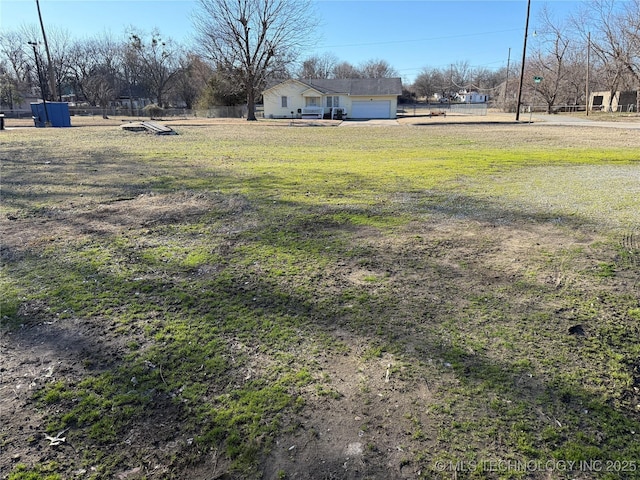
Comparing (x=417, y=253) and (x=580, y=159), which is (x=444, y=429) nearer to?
(x=417, y=253)

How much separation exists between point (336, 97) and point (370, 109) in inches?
166

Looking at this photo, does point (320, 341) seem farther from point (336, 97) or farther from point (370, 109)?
point (370, 109)

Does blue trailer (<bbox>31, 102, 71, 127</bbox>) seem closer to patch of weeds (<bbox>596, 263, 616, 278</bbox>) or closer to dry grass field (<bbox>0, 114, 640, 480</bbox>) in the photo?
dry grass field (<bbox>0, 114, 640, 480</bbox>)

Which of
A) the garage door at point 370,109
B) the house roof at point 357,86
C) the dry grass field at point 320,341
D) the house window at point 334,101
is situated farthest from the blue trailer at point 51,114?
the garage door at point 370,109

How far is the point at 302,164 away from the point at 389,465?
9.18 meters

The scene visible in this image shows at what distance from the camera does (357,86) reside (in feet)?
154

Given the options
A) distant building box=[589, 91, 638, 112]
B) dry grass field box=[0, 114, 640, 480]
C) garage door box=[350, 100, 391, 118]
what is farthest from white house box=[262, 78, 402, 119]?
dry grass field box=[0, 114, 640, 480]

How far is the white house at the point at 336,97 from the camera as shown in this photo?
45719 millimetres

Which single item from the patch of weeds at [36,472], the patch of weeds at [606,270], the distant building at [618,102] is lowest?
the patch of weeds at [36,472]

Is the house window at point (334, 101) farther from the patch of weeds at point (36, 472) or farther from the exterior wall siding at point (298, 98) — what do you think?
the patch of weeds at point (36, 472)

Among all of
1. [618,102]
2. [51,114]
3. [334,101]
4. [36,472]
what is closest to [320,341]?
[36,472]

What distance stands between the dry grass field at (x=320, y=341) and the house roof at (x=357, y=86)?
43238 mm

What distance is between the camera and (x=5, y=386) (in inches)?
88.0

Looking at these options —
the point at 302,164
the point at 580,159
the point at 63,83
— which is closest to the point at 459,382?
the point at 302,164
